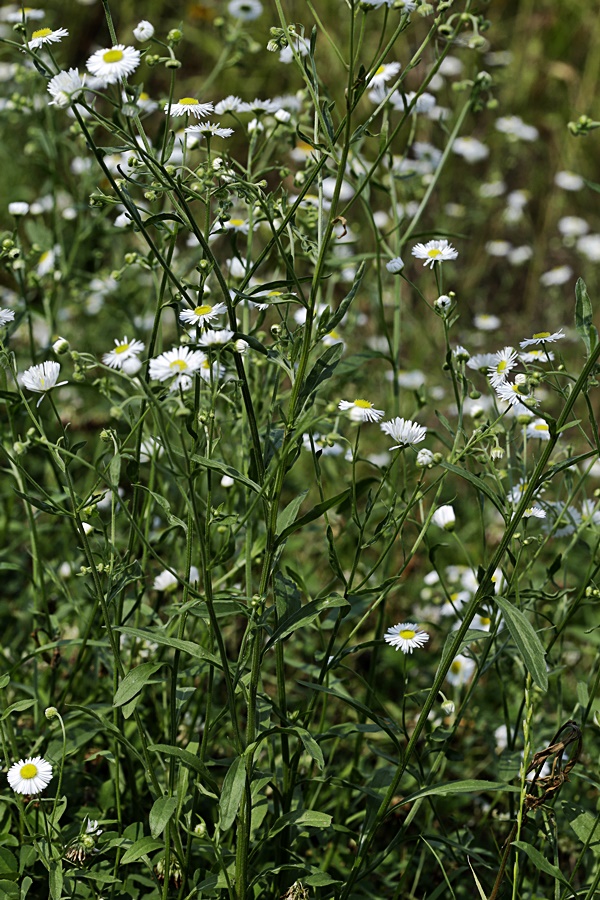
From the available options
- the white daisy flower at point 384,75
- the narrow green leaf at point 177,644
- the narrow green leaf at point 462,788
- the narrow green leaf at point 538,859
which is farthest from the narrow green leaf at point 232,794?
the white daisy flower at point 384,75

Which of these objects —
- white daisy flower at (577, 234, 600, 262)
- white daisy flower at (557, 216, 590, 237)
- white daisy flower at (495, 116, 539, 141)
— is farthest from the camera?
white daisy flower at (557, 216, 590, 237)

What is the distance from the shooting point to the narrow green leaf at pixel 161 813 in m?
1.40

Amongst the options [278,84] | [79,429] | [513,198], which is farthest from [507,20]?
[79,429]

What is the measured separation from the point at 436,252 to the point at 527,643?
0.78m

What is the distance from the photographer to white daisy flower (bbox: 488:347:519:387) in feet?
5.24

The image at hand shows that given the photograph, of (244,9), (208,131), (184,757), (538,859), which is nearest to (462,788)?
(538,859)

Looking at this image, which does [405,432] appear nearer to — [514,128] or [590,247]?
[514,128]

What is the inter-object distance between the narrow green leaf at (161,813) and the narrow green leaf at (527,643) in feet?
1.82

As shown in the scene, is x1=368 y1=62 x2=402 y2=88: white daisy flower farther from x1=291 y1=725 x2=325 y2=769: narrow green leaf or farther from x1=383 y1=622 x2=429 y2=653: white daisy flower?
x1=291 y1=725 x2=325 y2=769: narrow green leaf

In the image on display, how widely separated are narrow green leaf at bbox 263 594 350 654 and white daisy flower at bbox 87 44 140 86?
0.80 metres

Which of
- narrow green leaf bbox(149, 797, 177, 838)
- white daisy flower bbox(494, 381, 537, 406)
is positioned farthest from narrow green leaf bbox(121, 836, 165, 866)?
white daisy flower bbox(494, 381, 537, 406)

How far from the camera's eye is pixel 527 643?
4.38ft

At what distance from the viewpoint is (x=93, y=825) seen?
1.63m

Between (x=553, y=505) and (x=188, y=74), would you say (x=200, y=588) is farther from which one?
(x=188, y=74)
